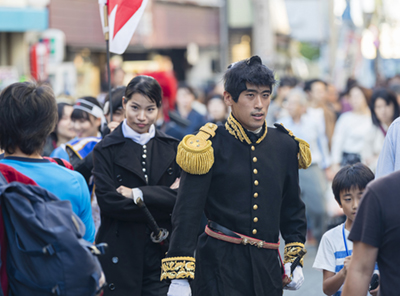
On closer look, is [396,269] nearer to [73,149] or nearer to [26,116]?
[26,116]

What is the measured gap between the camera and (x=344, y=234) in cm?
422

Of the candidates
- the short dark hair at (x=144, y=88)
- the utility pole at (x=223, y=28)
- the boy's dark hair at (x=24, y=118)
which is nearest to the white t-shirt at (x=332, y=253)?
the short dark hair at (x=144, y=88)

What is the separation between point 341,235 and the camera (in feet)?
13.9

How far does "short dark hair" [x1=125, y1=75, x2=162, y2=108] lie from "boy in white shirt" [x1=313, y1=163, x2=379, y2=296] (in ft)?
4.43

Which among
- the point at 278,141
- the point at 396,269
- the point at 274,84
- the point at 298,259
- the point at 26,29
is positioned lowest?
the point at 298,259

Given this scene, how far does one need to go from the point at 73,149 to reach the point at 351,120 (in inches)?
198

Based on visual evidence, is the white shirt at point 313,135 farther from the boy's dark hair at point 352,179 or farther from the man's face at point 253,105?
the man's face at point 253,105

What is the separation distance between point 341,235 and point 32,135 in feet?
6.99

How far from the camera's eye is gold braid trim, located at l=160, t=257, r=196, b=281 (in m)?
3.54

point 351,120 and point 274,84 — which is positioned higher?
point 274,84

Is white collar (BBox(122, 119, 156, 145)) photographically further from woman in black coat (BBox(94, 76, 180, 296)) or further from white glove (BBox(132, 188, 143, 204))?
white glove (BBox(132, 188, 143, 204))

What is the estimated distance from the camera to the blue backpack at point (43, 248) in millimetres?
2775

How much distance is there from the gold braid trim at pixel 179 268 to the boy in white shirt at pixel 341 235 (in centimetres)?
92

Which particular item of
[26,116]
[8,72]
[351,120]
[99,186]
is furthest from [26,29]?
[26,116]
